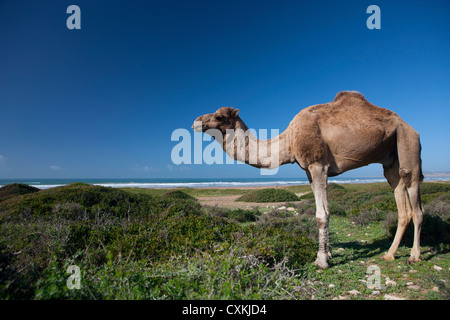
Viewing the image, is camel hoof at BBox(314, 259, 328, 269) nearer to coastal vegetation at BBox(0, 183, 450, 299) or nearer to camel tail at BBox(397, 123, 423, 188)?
coastal vegetation at BBox(0, 183, 450, 299)

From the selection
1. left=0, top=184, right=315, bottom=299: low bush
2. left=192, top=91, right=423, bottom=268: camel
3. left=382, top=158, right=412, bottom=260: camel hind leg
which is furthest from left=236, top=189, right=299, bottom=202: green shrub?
left=192, top=91, right=423, bottom=268: camel

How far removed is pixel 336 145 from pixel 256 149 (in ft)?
5.63

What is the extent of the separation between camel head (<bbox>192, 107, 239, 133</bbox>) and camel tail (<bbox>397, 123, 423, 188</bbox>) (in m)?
3.73

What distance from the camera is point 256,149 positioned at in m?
5.25

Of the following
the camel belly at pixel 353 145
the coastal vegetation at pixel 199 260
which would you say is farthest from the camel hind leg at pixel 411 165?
the coastal vegetation at pixel 199 260

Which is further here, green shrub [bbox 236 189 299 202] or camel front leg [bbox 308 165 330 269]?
green shrub [bbox 236 189 299 202]

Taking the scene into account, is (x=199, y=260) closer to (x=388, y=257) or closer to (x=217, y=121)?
(x=217, y=121)

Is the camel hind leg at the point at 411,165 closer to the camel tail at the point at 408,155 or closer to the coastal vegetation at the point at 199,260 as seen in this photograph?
the camel tail at the point at 408,155

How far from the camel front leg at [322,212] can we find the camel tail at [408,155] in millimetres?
1817

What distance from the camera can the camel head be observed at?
5.21 meters

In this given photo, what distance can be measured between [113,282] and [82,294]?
457mm

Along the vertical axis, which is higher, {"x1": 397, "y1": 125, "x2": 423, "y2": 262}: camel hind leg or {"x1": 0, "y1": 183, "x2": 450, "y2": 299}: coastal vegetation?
{"x1": 397, "y1": 125, "x2": 423, "y2": 262}: camel hind leg
